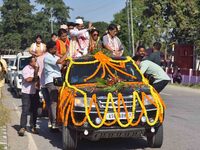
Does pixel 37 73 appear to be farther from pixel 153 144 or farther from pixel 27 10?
pixel 27 10

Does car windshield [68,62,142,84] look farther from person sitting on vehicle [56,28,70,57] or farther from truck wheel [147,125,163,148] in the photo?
person sitting on vehicle [56,28,70,57]

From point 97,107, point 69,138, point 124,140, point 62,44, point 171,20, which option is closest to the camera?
point 97,107

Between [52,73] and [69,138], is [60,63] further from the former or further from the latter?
[69,138]

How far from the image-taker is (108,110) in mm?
8273

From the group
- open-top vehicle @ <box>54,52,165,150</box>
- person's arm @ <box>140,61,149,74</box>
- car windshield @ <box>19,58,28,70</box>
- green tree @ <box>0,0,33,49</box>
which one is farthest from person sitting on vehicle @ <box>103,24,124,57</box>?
green tree @ <box>0,0,33,49</box>

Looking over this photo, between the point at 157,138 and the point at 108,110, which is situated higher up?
the point at 108,110

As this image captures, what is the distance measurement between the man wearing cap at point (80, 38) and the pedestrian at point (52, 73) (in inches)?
44.6

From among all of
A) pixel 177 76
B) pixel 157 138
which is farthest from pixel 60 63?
pixel 177 76

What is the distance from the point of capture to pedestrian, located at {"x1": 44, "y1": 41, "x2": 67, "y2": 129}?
10.2 m

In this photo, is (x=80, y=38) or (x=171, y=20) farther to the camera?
(x=171, y=20)

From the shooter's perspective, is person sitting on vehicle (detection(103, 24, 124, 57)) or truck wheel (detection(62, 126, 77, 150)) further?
person sitting on vehicle (detection(103, 24, 124, 57))

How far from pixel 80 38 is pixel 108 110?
3.79 metres

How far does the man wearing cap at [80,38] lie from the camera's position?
38.0ft

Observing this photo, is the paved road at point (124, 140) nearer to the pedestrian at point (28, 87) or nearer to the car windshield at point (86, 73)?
the pedestrian at point (28, 87)
